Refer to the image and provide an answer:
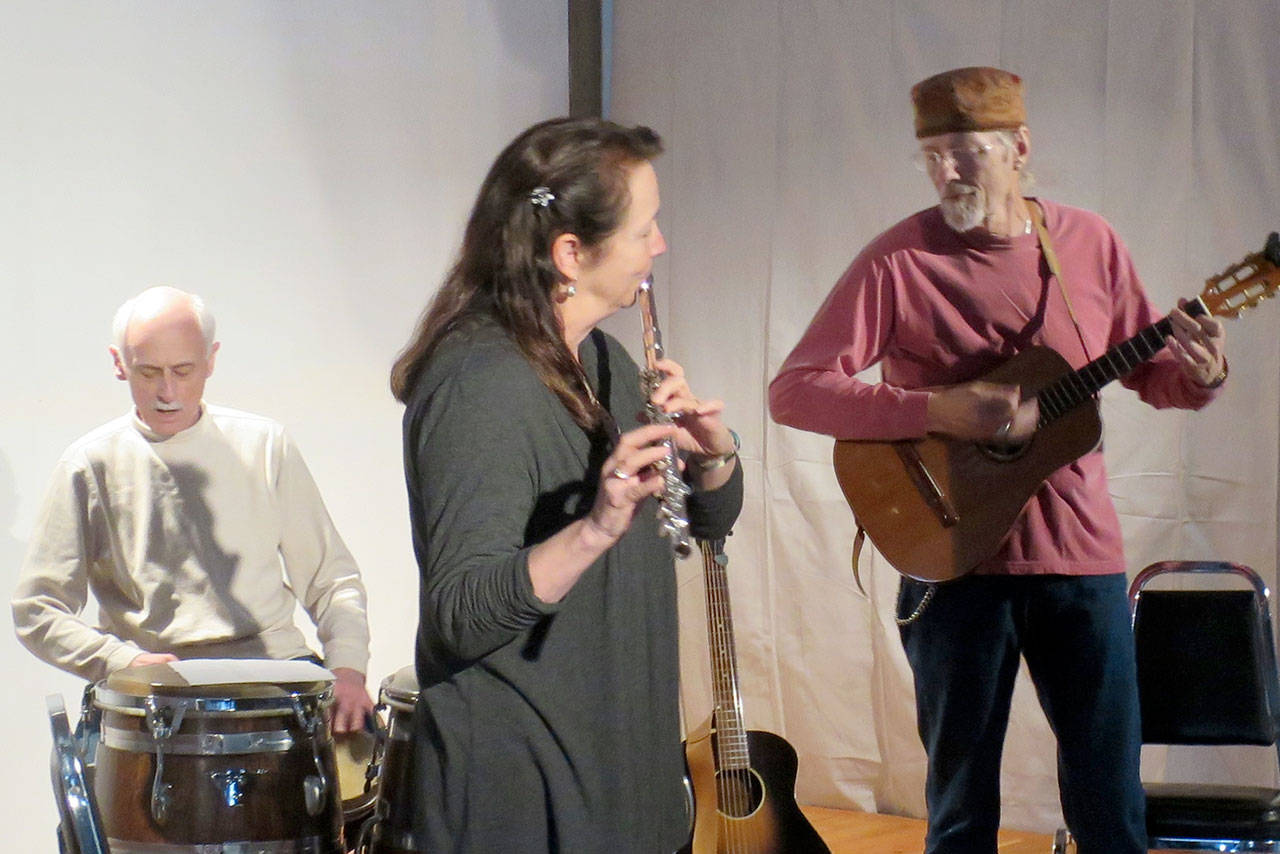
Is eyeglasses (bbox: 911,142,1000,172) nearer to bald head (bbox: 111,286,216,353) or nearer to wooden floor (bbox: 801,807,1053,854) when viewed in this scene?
bald head (bbox: 111,286,216,353)

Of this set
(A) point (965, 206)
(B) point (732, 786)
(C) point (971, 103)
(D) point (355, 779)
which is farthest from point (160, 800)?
(C) point (971, 103)

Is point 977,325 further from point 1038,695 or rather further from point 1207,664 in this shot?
point 1207,664

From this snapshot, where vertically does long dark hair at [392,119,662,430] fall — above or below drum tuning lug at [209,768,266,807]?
above

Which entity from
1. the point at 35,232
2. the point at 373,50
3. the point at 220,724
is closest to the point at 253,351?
the point at 35,232

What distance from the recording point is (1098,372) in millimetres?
2322

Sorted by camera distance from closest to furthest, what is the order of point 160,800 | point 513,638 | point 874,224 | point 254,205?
point 513,638 < point 160,800 < point 254,205 < point 874,224

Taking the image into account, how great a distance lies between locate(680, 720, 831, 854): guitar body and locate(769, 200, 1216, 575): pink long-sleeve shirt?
0.83 meters

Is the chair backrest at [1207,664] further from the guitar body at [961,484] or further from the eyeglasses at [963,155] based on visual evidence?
the eyeglasses at [963,155]

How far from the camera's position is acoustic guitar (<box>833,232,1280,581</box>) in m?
2.28

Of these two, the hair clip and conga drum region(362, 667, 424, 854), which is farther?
conga drum region(362, 667, 424, 854)

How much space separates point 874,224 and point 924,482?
1.78 metres

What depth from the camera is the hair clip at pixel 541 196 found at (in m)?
1.47

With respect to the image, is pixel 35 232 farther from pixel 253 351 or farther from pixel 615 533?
pixel 615 533

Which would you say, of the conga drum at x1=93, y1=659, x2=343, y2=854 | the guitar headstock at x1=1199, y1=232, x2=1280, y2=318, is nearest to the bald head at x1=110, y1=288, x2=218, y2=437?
the conga drum at x1=93, y1=659, x2=343, y2=854
